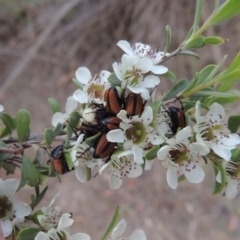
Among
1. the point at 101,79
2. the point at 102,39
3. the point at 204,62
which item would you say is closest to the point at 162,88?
the point at 204,62

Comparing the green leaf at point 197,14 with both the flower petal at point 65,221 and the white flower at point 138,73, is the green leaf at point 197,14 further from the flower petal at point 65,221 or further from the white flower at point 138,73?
the flower petal at point 65,221

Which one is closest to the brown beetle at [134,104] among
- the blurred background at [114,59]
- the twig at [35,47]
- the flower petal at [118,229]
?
the flower petal at [118,229]

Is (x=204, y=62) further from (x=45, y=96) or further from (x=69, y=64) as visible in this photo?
(x=45, y=96)

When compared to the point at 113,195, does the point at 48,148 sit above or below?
above

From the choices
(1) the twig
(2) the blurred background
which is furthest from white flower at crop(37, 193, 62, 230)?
(1) the twig

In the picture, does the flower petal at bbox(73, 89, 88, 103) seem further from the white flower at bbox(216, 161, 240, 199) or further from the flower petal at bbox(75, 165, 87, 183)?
the white flower at bbox(216, 161, 240, 199)

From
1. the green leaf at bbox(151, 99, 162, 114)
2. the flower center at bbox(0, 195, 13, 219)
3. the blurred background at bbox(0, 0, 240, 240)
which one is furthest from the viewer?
the blurred background at bbox(0, 0, 240, 240)
